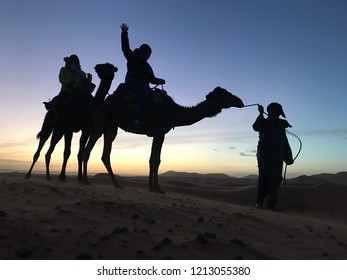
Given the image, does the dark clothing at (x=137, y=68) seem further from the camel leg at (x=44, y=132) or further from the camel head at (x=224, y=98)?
the camel leg at (x=44, y=132)

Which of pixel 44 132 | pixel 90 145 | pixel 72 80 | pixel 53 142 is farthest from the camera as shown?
pixel 44 132

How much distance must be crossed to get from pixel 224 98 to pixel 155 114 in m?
1.84

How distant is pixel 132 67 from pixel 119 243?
6882 mm

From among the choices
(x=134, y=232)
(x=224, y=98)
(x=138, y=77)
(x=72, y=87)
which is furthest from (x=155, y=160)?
(x=134, y=232)

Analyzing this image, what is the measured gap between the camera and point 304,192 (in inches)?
539

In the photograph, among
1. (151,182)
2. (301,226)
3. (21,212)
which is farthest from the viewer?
(151,182)

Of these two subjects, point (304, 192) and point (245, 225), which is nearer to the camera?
point (245, 225)

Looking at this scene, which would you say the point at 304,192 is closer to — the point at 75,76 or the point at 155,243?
the point at 75,76

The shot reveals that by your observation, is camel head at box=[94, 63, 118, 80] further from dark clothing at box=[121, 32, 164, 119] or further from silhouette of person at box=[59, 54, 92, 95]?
dark clothing at box=[121, 32, 164, 119]

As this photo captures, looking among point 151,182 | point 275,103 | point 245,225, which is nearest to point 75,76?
point 151,182

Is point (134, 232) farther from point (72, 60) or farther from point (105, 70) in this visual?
point (72, 60)

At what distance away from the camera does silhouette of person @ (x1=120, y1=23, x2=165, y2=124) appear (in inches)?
405

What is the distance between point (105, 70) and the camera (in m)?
11.3
